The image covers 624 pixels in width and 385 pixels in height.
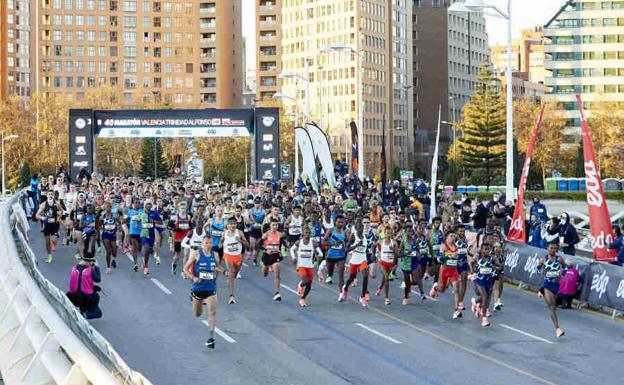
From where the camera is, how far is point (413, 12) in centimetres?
18238

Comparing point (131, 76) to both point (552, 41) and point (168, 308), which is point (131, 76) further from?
point (168, 308)

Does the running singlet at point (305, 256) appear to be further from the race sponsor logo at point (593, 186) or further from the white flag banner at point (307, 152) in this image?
the white flag banner at point (307, 152)

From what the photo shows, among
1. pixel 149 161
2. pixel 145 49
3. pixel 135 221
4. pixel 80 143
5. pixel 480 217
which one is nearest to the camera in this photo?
pixel 135 221

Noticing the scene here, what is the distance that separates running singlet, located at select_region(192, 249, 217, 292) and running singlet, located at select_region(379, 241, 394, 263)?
24.5 ft

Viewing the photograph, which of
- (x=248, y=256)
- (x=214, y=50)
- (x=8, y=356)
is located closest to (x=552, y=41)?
(x=214, y=50)

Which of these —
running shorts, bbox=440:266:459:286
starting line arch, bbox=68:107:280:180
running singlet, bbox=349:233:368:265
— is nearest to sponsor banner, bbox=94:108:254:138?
starting line arch, bbox=68:107:280:180

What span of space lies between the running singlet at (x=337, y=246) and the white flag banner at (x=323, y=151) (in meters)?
18.8

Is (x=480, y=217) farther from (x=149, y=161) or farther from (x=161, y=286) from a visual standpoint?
(x=149, y=161)

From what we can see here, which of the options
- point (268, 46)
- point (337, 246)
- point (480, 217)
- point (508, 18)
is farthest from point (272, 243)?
point (268, 46)

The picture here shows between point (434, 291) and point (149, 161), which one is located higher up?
point (149, 161)

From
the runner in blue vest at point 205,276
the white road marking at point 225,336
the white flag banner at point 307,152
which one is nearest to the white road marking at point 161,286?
the white road marking at point 225,336

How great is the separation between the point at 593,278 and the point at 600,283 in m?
0.40

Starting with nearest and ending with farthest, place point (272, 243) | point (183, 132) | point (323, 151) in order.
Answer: point (272, 243) → point (323, 151) → point (183, 132)

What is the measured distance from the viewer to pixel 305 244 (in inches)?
980
